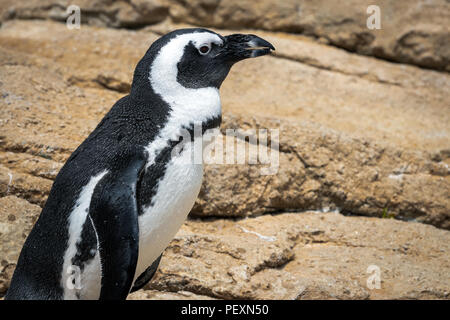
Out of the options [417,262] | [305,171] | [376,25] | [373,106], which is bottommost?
[417,262]

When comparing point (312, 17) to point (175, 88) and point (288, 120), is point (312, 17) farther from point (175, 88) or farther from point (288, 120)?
point (175, 88)

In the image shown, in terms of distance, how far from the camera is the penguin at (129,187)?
2023mm

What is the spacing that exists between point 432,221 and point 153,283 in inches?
79.8

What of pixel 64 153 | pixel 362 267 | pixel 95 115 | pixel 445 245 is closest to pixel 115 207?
pixel 64 153

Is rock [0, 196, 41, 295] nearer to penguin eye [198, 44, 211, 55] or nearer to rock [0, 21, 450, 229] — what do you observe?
rock [0, 21, 450, 229]

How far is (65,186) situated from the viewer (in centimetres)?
216

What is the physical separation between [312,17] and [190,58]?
323cm

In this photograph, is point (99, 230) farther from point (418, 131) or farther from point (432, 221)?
point (418, 131)

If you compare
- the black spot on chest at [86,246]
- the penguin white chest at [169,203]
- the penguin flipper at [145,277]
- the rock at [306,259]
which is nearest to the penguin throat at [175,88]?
the penguin white chest at [169,203]

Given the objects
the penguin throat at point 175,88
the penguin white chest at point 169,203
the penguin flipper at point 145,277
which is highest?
the penguin throat at point 175,88

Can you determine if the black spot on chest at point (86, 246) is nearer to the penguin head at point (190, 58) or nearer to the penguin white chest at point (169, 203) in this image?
the penguin white chest at point (169, 203)

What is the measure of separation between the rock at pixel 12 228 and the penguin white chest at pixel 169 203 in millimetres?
791

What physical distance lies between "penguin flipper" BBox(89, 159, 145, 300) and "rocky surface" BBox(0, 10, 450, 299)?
0.76 m

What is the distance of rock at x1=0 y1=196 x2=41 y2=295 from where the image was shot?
266cm
